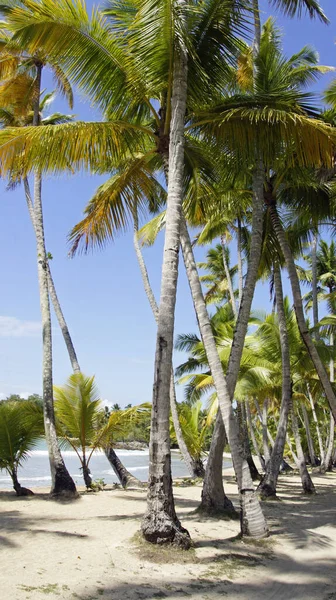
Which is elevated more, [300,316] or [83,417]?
[300,316]

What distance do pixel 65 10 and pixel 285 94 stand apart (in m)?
3.81

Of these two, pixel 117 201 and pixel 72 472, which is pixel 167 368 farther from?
pixel 72 472

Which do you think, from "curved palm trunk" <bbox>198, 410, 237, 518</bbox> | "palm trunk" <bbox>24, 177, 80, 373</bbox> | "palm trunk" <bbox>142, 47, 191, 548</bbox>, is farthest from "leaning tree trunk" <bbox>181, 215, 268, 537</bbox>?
"palm trunk" <bbox>24, 177, 80, 373</bbox>

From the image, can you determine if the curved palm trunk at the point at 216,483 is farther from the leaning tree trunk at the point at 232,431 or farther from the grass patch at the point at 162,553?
the grass patch at the point at 162,553

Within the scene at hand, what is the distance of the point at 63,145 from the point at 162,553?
6.37 meters

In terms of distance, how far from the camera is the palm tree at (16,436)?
1236cm

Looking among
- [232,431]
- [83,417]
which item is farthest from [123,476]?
[232,431]

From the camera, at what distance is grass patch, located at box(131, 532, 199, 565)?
21.0 feet

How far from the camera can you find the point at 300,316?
13.0 m

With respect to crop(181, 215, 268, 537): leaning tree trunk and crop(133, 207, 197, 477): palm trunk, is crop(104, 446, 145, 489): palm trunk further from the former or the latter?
crop(181, 215, 268, 537): leaning tree trunk

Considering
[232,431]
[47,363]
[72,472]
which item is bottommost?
[72,472]

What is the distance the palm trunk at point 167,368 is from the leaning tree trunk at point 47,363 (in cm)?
451

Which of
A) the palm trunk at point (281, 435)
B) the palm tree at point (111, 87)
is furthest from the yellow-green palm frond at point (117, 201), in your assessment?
the palm trunk at point (281, 435)

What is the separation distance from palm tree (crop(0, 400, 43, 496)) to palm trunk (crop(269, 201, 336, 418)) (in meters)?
7.06
